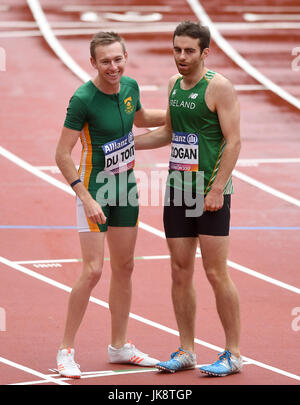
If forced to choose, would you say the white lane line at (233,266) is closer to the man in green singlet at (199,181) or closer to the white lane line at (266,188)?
the man in green singlet at (199,181)

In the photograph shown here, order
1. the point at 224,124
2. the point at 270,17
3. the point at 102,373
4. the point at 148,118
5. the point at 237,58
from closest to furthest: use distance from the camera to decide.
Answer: the point at 224,124 → the point at 102,373 → the point at 148,118 → the point at 237,58 → the point at 270,17

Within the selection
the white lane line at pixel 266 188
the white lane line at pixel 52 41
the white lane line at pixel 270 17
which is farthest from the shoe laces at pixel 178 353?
the white lane line at pixel 270 17

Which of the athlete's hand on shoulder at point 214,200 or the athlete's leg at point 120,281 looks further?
the athlete's leg at point 120,281

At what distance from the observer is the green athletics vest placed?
260 inches

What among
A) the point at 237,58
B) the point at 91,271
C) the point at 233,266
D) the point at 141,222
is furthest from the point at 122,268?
the point at 237,58

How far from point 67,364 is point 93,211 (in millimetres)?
1119

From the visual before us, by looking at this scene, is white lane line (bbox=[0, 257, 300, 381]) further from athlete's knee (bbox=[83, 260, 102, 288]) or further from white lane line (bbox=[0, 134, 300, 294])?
white lane line (bbox=[0, 134, 300, 294])

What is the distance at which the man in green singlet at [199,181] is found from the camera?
653 centimetres

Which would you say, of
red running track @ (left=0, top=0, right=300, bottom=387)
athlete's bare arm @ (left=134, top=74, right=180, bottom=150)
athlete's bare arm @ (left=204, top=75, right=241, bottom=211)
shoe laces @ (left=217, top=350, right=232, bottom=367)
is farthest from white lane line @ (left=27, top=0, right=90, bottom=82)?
shoe laces @ (left=217, top=350, right=232, bottom=367)

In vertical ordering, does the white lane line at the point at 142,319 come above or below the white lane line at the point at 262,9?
below

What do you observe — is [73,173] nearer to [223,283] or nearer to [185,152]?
[185,152]

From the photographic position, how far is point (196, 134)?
6641 mm

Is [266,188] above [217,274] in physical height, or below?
above

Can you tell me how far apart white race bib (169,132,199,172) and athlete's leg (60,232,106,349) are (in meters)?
0.75
